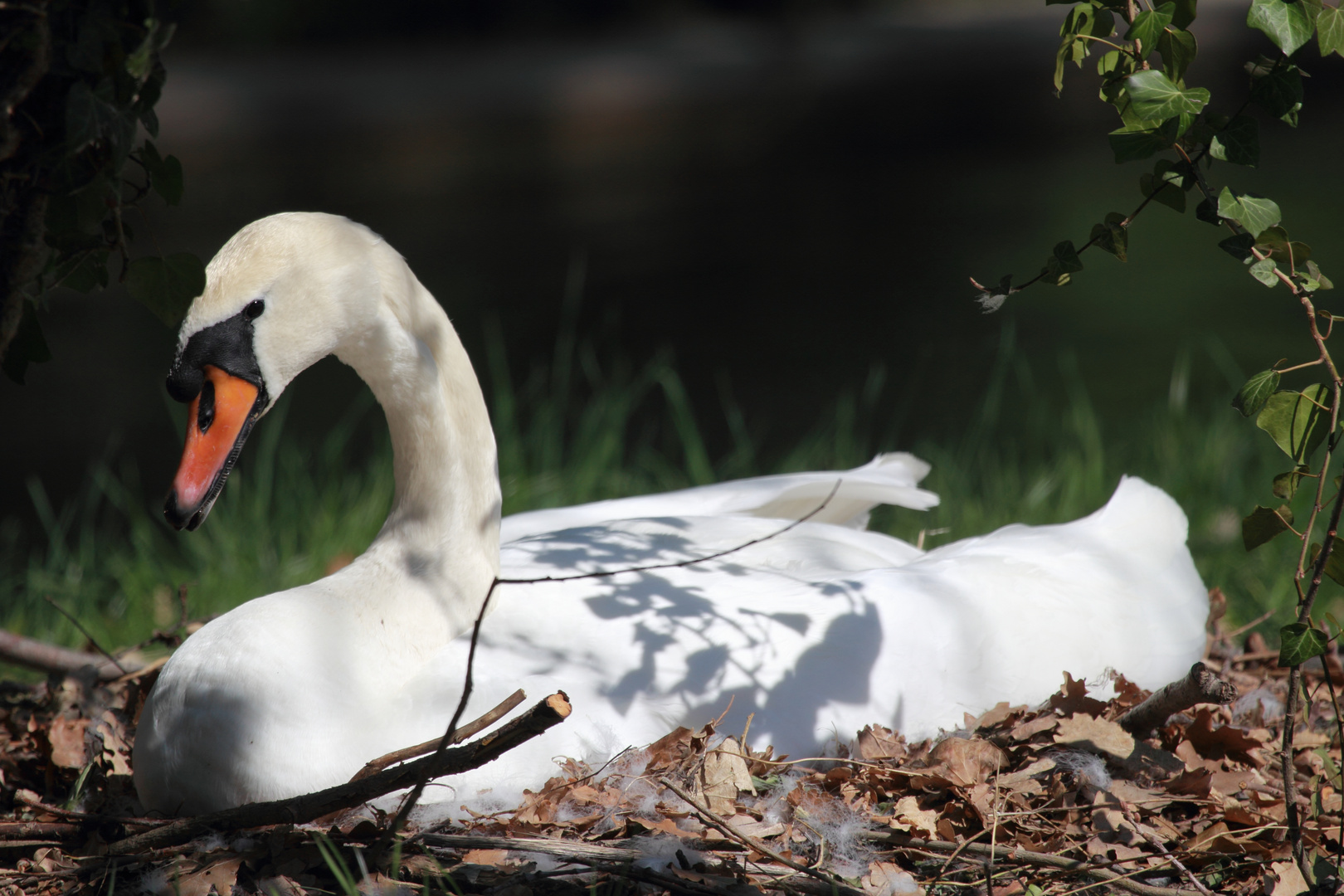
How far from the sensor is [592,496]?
16.6 feet

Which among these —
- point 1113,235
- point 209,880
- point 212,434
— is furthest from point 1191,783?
point 212,434

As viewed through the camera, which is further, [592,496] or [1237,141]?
[592,496]

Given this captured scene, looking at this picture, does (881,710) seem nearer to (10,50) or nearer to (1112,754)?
(1112,754)

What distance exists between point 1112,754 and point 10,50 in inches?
88.9

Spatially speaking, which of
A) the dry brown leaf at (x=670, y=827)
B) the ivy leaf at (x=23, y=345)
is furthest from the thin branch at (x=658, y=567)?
the ivy leaf at (x=23, y=345)

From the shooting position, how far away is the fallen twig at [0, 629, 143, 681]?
296 cm

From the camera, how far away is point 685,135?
19.1 m

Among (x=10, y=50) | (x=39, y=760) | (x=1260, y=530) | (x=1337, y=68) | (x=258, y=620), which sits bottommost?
(x=1337, y=68)

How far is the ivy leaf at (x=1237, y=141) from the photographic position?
175 centimetres

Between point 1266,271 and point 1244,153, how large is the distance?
0.18 metres

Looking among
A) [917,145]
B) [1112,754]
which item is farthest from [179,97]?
[1112,754]

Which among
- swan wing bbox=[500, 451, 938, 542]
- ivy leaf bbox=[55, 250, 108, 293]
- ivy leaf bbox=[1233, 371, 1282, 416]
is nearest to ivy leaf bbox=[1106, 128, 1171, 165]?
ivy leaf bbox=[1233, 371, 1282, 416]

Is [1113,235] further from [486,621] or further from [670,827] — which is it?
[486,621]

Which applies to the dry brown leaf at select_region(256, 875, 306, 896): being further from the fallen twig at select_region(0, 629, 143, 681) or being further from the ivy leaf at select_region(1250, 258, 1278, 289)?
the ivy leaf at select_region(1250, 258, 1278, 289)
